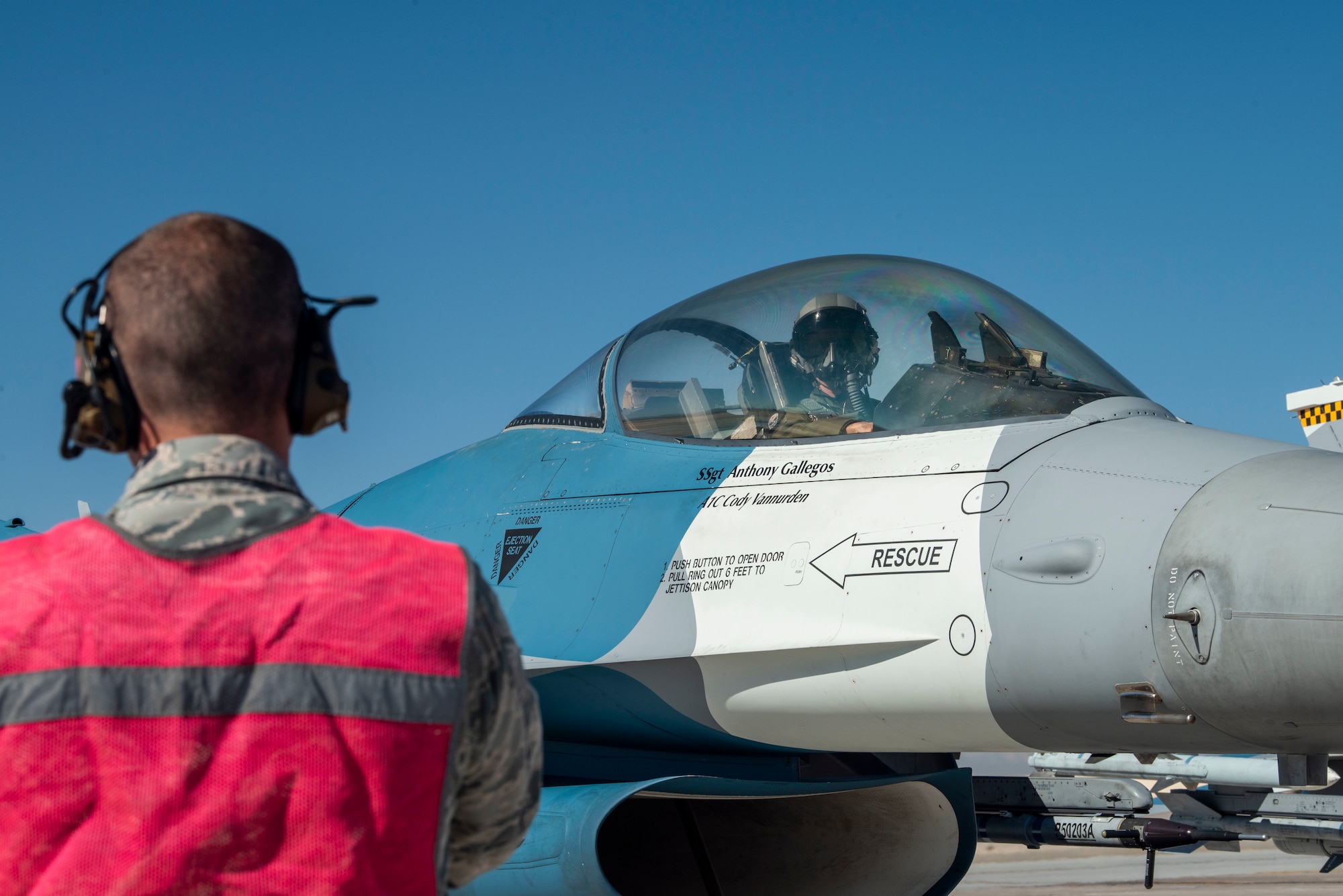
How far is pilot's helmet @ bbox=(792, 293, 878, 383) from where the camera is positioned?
4.84 m

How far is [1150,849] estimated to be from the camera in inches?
343

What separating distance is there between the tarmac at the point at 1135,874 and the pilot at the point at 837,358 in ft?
42.7

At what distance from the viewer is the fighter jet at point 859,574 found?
140 inches

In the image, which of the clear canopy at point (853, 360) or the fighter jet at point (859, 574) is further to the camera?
the clear canopy at point (853, 360)

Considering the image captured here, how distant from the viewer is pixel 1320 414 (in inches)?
976

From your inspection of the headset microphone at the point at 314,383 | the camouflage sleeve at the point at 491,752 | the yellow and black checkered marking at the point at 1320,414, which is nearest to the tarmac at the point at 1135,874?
the yellow and black checkered marking at the point at 1320,414

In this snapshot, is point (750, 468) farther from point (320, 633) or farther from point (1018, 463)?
point (320, 633)

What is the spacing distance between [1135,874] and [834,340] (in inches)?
958

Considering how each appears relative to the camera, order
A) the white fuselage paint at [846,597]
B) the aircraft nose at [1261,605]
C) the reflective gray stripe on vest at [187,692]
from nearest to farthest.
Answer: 1. the reflective gray stripe on vest at [187,692]
2. the aircraft nose at [1261,605]
3. the white fuselage paint at [846,597]

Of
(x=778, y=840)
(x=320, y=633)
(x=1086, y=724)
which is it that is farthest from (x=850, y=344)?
(x=320, y=633)

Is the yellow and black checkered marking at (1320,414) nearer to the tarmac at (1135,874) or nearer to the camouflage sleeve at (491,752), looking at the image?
the tarmac at (1135,874)

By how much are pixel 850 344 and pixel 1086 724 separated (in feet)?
5.79

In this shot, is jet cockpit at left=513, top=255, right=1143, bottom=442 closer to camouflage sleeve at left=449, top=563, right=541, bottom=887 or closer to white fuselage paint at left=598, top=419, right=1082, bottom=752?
white fuselage paint at left=598, top=419, right=1082, bottom=752

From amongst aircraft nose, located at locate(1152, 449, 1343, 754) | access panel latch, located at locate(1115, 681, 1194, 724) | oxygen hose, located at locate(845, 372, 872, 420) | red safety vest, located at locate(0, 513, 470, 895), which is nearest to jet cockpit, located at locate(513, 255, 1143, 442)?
oxygen hose, located at locate(845, 372, 872, 420)
